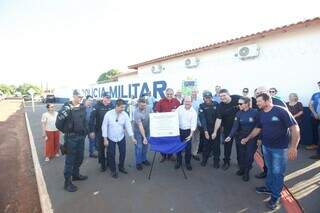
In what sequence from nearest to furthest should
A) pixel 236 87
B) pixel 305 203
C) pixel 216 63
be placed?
pixel 305 203
pixel 236 87
pixel 216 63

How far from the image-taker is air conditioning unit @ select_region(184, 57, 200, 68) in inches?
508

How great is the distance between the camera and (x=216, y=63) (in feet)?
39.0

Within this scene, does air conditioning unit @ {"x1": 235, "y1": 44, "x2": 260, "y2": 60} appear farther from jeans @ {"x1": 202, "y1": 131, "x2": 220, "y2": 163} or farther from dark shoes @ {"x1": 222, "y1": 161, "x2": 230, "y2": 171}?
dark shoes @ {"x1": 222, "y1": 161, "x2": 230, "y2": 171}

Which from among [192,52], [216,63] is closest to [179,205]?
[216,63]

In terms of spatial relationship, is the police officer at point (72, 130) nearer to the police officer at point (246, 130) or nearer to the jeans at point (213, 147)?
the jeans at point (213, 147)

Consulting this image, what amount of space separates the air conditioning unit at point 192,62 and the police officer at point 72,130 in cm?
854

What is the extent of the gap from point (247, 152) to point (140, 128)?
2.57 metres

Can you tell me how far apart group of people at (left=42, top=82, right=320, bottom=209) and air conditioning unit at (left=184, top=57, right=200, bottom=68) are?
616 centimetres

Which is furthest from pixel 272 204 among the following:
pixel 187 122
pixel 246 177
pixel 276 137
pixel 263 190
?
pixel 187 122

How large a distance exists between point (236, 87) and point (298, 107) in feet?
10.8

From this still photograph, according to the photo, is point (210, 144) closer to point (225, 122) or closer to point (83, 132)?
point (225, 122)

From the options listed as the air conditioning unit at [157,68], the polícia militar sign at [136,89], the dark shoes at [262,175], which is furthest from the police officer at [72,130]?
the air conditioning unit at [157,68]

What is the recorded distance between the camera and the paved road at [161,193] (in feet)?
14.5

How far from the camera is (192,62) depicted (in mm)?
13055
